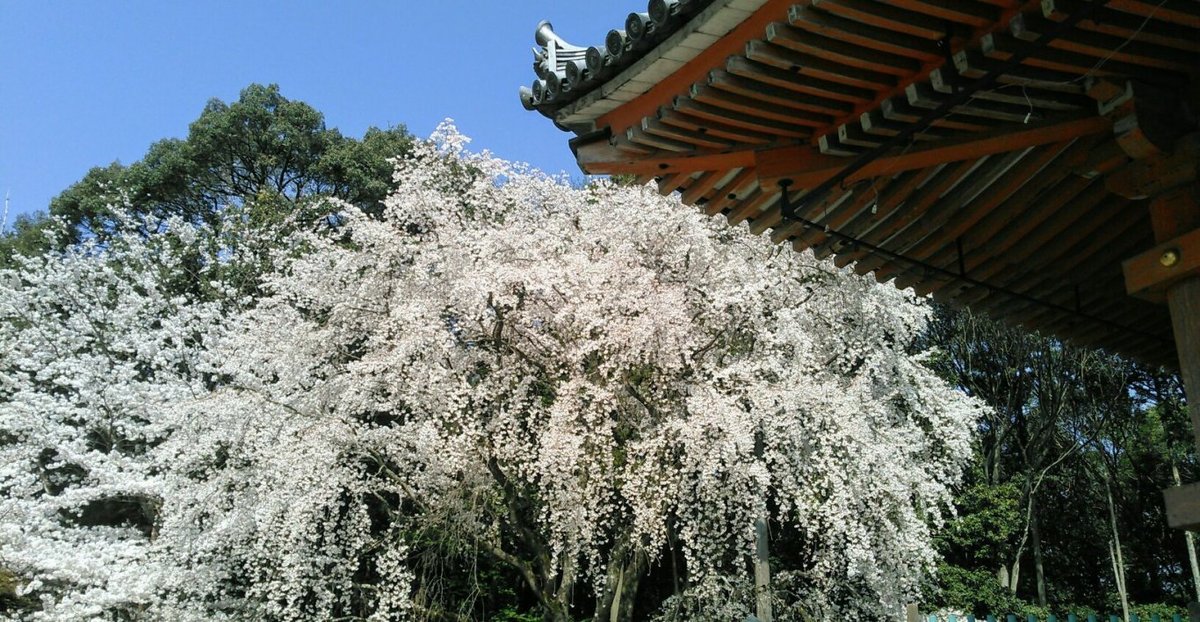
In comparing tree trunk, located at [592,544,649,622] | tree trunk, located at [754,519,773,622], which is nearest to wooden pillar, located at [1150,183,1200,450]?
tree trunk, located at [754,519,773,622]

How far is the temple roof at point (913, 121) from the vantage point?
221 cm

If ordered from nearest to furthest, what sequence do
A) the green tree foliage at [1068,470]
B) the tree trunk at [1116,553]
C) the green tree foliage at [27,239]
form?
1. the tree trunk at [1116,553]
2. the green tree foliage at [1068,470]
3. the green tree foliage at [27,239]

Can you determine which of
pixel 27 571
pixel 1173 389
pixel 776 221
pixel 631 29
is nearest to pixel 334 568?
pixel 27 571

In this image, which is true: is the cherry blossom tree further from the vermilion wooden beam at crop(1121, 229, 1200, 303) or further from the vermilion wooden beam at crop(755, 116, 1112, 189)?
the vermilion wooden beam at crop(1121, 229, 1200, 303)

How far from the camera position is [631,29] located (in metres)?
2.52

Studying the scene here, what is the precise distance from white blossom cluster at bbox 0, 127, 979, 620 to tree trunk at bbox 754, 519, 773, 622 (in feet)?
0.32

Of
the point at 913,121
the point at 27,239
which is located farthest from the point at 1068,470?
the point at 27,239

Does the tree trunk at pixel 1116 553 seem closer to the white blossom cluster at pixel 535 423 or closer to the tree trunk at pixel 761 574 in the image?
the white blossom cluster at pixel 535 423

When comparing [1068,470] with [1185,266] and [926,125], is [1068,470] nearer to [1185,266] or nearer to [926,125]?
[1185,266]

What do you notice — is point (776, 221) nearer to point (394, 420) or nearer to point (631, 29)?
point (631, 29)

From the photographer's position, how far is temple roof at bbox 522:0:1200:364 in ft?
7.25

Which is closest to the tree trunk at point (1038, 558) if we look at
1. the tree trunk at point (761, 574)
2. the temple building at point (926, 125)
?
the tree trunk at point (761, 574)

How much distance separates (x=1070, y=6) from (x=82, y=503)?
13.0 metres

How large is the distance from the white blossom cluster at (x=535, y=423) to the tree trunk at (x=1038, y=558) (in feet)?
19.1
